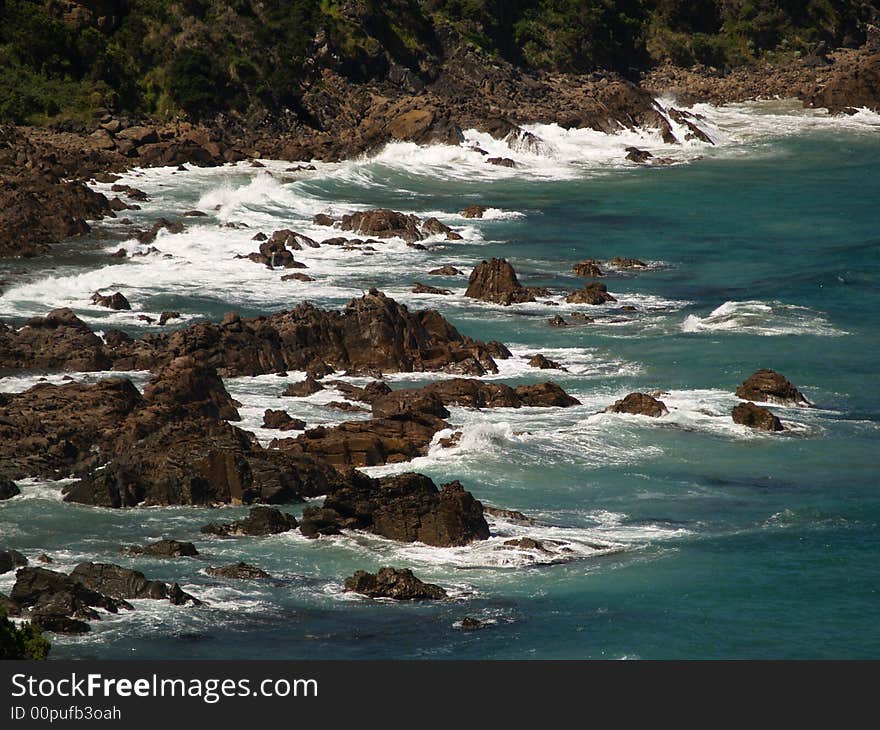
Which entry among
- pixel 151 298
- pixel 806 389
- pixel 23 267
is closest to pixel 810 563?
pixel 806 389

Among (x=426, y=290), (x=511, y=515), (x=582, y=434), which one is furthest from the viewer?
(x=426, y=290)

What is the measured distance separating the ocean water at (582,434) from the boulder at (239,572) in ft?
1.35

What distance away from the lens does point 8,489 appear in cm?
3812

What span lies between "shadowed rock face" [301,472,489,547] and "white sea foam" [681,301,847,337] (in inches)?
948

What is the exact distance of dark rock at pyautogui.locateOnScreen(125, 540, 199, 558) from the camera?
34344mm

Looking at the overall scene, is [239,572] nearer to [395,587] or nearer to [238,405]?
[395,587]

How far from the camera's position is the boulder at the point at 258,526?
36.2 metres

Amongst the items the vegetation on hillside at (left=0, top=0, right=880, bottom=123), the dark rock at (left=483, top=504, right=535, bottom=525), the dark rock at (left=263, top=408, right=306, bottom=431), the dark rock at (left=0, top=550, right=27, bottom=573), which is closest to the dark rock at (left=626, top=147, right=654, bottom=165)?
the vegetation on hillside at (left=0, top=0, right=880, bottom=123)

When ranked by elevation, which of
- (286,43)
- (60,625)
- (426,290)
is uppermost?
(286,43)

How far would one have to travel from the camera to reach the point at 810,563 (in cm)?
3528

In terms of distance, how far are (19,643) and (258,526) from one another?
43.2ft

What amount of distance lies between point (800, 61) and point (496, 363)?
9296 cm

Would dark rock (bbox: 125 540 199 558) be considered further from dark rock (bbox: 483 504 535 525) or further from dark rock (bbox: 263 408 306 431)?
dark rock (bbox: 263 408 306 431)

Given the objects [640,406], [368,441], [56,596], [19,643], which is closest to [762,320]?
[640,406]
